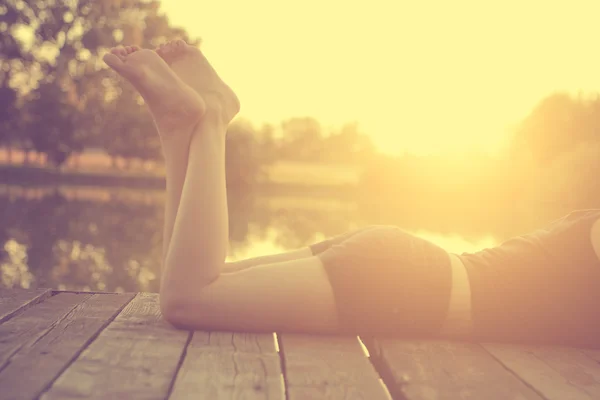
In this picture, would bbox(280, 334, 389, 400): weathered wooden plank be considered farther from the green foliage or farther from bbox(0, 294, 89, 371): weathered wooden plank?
the green foliage

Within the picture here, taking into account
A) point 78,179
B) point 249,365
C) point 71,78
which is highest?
point 71,78

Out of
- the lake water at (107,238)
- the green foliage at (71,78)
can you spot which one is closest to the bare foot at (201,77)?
the lake water at (107,238)

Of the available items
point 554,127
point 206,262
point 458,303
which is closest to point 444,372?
point 458,303

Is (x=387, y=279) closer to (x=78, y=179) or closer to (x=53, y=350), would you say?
(x=53, y=350)

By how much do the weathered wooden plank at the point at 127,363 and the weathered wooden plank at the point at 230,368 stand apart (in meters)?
0.04

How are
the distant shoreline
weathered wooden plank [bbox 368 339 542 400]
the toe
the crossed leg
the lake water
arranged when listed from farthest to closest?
the distant shoreline < the lake water < the toe < the crossed leg < weathered wooden plank [bbox 368 339 542 400]

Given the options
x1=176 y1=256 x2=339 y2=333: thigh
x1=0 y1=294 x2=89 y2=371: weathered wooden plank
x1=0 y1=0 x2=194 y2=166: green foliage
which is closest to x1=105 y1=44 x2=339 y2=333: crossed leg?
x1=176 y1=256 x2=339 y2=333: thigh

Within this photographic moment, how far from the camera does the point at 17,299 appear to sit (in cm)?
197

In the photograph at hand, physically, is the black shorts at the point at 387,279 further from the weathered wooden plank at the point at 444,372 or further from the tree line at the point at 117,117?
the tree line at the point at 117,117

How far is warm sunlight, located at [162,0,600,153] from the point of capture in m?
18.4

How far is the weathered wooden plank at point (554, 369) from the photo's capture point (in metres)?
1.36

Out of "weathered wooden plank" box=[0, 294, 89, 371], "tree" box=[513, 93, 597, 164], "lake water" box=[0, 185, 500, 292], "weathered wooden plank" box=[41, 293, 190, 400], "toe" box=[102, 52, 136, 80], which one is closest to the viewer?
"weathered wooden plank" box=[41, 293, 190, 400]

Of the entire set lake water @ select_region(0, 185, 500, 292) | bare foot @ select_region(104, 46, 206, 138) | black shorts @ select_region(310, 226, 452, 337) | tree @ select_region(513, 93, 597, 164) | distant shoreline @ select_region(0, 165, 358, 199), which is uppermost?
tree @ select_region(513, 93, 597, 164)

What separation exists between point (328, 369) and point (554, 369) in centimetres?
59
